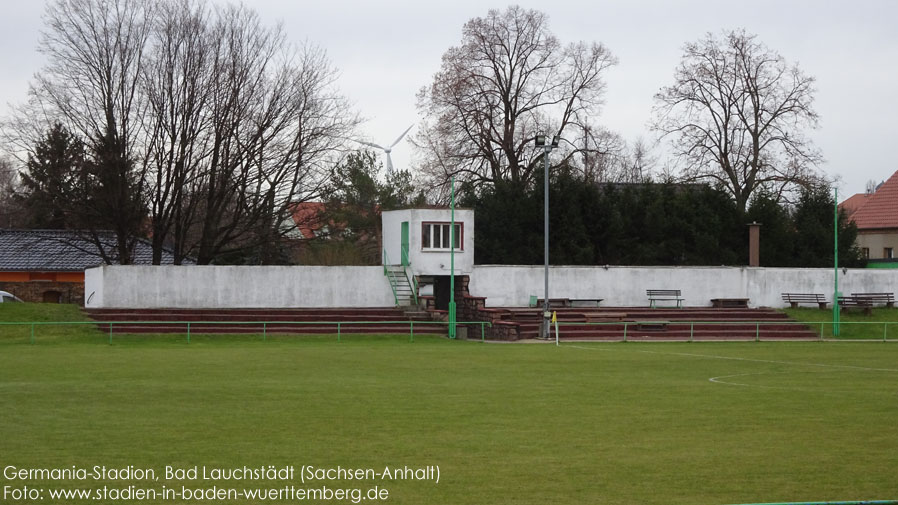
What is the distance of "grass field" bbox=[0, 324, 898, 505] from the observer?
39.1 ft

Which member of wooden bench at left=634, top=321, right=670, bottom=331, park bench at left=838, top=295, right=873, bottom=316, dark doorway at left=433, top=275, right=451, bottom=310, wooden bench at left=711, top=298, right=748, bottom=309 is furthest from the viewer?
wooden bench at left=711, top=298, right=748, bottom=309

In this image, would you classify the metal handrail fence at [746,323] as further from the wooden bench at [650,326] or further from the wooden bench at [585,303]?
the wooden bench at [585,303]

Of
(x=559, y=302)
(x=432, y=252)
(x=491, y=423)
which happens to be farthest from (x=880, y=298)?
(x=491, y=423)

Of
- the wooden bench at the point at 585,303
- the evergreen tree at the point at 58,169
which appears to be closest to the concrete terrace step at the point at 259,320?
the evergreen tree at the point at 58,169

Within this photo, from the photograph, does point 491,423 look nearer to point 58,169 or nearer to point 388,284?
point 388,284

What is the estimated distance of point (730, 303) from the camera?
170ft

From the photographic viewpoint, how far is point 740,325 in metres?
44.7

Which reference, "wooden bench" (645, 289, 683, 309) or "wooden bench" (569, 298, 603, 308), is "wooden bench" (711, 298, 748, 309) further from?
"wooden bench" (569, 298, 603, 308)

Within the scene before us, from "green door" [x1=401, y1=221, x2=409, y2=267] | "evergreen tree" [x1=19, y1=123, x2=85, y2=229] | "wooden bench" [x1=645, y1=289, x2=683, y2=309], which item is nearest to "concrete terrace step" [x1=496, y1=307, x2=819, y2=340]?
"wooden bench" [x1=645, y1=289, x2=683, y2=309]

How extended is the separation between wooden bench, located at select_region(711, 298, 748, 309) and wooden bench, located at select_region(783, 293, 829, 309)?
6.90 ft

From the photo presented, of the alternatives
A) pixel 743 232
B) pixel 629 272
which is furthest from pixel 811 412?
pixel 743 232

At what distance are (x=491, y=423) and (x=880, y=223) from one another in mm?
61578

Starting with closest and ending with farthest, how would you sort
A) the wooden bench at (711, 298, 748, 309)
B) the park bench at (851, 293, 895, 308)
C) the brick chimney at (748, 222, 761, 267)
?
the wooden bench at (711, 298, 748, 309) → the park bench at (851, 293, 895, 308) → the brick chimney at (748, 222, 761, 267)

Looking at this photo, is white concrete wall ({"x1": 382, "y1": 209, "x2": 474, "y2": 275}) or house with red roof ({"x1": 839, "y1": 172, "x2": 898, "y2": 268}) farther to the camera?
house with red roof ({"x1": 839, "y1": 172, "x2": 898, "y2": 268})
